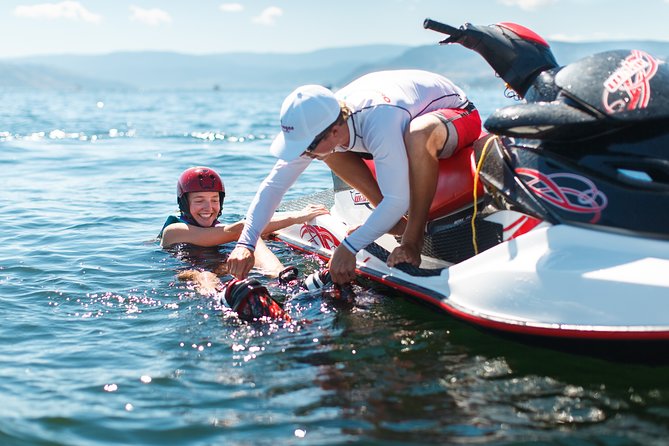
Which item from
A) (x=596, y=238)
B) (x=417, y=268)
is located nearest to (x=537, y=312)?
(x=596, y=238)

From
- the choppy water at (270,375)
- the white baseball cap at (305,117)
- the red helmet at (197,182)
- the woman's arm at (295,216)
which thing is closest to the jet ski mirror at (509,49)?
the white baseball cap at (305,117)

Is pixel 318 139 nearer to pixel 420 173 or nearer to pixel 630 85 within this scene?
pixel 420 173

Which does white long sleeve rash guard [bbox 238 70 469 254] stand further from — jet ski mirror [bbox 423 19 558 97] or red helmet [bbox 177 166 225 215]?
red helmet [bbox 177 166 225 215]

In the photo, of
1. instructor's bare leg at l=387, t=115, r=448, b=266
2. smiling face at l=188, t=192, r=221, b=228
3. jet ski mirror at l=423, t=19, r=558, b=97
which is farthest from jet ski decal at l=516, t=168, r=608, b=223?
smiling face at l=188, t=192, r=221, b=228

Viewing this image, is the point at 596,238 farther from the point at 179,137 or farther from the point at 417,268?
the point at 179,137

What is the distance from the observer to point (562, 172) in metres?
4.00

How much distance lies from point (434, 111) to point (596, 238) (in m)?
1.48

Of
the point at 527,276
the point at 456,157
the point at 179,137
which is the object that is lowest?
the point at 179,137

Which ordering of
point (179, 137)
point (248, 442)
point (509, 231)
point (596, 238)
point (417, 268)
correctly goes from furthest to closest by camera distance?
point (179, 137) < point (417, 268) < point (509, 231) < point (596, 238) < point (248, 442)

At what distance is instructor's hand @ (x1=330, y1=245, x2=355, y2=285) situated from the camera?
187 inches

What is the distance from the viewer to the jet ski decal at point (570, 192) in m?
3.86

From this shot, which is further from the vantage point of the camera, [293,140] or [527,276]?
[293,140]

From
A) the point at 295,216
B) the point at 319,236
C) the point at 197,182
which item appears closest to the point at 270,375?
the point at 319,236

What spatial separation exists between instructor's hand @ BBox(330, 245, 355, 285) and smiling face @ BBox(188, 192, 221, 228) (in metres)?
2.12
